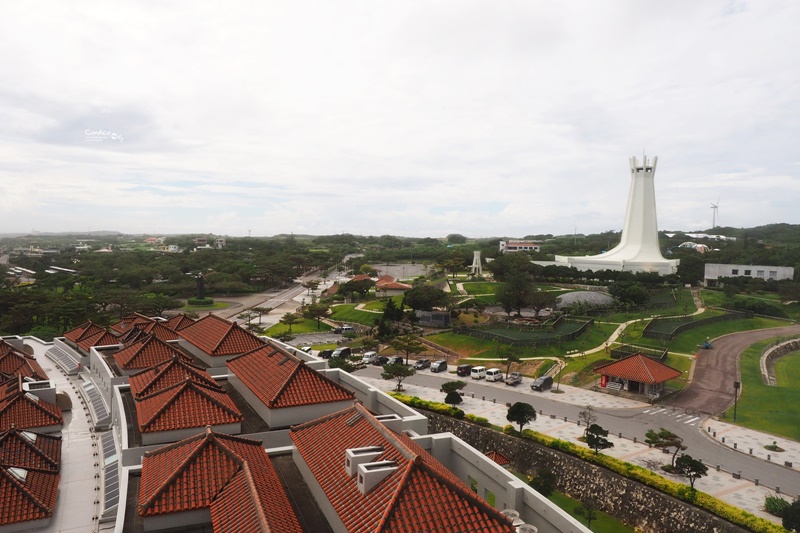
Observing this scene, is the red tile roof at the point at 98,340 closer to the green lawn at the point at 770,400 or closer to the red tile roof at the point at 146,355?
the red tile roof at the point at 146,355

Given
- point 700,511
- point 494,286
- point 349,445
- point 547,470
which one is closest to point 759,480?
point 700,511

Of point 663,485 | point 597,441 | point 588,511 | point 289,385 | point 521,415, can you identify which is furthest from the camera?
point 521,415

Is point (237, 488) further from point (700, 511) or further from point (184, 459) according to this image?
point (700, 511)

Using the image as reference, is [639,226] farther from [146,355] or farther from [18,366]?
[18,366]

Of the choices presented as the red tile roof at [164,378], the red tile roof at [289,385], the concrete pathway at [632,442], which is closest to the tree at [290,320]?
the concrete pathway at [632,442]

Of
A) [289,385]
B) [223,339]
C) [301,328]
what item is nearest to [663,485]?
[289,385]

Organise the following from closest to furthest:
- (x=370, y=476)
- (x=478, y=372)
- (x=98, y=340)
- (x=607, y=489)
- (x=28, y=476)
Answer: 1. (x=370, y=476)
2. (x=28, y=476)
3. (x=607, y=489)
4. (x=98, y=340)
5. (x=478, y=372)

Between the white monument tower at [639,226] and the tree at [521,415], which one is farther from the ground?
the white monument tower at [639,226]
